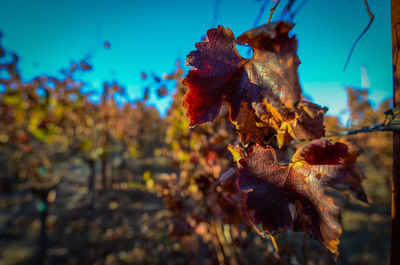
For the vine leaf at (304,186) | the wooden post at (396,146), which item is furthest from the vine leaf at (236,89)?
the wooden post at (396,146)

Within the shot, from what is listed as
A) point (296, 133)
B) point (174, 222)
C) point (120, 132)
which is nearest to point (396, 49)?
point (296, 133)

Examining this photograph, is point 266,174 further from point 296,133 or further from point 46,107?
point 46,107

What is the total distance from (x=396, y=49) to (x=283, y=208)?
1.83 feet

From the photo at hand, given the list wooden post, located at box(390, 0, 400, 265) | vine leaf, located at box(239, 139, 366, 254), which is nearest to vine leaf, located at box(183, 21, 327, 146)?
vine leaf, located at box(239, 139, 366, 254)

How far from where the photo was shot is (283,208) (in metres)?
0.49

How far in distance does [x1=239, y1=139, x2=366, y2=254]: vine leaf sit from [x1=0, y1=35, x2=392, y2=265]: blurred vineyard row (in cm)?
43

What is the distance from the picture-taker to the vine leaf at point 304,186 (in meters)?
0.48

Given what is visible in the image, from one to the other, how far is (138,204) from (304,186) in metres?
5.06

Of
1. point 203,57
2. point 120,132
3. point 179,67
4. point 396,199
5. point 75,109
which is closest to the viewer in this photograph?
point 203,57

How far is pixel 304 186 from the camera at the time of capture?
0.51 m

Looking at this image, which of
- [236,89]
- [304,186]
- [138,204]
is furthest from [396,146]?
[138,204]

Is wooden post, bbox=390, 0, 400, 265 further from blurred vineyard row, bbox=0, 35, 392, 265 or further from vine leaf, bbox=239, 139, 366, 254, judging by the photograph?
blurred vineyard row, bbox=0, 35, 392, 265

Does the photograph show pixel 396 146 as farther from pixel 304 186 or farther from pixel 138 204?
pixel 138 204

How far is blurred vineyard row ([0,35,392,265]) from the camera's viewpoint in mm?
1740
